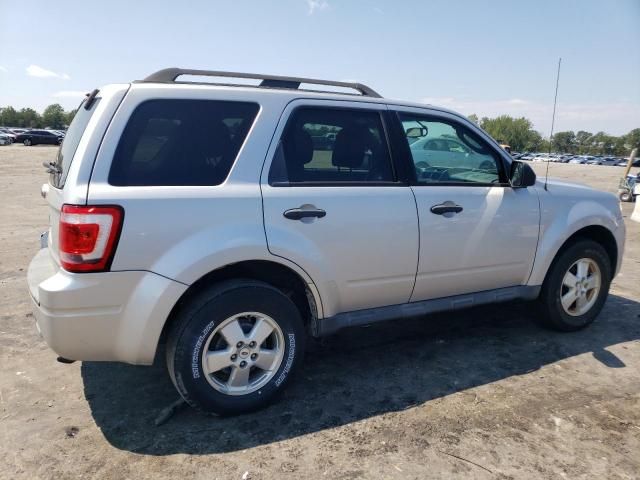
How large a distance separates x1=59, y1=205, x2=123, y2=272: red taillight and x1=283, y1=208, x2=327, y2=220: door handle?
3.07ft

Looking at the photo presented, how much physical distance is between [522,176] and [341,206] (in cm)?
160

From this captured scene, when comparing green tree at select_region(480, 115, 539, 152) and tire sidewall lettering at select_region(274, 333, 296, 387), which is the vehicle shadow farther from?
green tree at select_region(480, 115, 539, 152)

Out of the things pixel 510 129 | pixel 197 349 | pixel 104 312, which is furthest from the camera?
pixel 510 129

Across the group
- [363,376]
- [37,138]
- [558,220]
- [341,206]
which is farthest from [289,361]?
[37,138]

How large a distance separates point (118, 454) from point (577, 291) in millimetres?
3799

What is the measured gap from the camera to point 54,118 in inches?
4109

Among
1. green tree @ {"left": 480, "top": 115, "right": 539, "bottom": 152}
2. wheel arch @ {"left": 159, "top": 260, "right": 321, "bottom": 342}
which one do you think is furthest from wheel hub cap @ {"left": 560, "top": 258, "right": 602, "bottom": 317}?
green tree @ {"left": 480, "top": 115, "right": 539, "bottom": 152}

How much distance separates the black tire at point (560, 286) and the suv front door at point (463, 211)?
0.33m

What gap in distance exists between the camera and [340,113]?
3.34m

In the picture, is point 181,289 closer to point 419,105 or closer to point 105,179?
point 105,179

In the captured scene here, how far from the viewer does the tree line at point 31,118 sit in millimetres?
104137

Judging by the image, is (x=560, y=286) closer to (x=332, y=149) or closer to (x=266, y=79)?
(x=332, y=149)

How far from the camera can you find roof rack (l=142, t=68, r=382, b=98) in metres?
Result: 2.99

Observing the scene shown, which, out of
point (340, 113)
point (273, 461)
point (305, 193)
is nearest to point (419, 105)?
point (340, 113)
